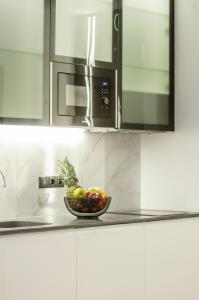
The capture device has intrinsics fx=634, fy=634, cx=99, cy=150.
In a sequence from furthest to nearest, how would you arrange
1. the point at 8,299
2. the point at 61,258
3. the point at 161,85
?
the point at 161,85
the point at 61,258
the point at 8,299

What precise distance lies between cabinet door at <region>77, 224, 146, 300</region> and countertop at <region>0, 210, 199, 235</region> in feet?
0.11

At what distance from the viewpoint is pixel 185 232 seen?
357cm

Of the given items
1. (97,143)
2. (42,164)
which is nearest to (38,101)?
(42,164)

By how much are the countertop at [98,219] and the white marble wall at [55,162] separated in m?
0.12

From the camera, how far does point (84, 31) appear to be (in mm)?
3537

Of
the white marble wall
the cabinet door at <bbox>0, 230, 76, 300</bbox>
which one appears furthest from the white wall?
the cabinet door at <bbox>0, 230, 76, 300</bbox>

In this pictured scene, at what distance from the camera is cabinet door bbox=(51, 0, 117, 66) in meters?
3.40

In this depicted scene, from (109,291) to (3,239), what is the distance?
0.72 meters

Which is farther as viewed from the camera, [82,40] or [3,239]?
[82,40]

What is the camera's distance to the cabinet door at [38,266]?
2695 millimetres

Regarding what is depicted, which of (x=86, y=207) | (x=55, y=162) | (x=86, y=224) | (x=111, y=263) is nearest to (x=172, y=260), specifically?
(x=111, y=263)

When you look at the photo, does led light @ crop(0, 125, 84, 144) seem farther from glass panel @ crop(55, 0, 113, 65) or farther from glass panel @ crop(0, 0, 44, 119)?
glass panel @ crop(55, 0, 113, 65)

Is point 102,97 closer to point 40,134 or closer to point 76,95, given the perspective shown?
point 76,95

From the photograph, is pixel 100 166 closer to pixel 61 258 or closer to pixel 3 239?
pixel 61 258
